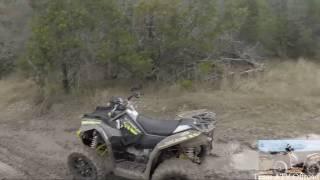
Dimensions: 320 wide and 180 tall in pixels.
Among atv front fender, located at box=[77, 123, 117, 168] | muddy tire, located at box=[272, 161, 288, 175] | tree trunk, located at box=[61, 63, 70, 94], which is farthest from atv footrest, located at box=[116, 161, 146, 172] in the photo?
tree trunk, located at box=[61, 63, 70, 94]

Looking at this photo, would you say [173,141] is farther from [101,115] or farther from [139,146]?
[101,115]

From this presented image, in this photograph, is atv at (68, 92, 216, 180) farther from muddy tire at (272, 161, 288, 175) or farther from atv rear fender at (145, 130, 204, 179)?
muddy tire at (272, 161, 288, 175)

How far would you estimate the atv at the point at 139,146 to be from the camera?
6.90 m

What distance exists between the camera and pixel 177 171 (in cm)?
684

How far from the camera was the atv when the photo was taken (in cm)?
690

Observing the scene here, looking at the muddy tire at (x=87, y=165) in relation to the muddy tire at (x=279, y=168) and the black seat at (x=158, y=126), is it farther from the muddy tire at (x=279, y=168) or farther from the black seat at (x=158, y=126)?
the muddy tire at (x=279, y=168)

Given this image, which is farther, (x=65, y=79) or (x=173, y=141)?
(x=65, y=79)

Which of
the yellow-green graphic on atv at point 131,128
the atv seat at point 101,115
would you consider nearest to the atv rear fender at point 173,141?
the yellow-green graphic on atv at point 131,128

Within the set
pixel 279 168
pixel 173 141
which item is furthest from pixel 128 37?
pixel 279 168

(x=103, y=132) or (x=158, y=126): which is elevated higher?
(x=158, y=126)

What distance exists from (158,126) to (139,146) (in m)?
0.40

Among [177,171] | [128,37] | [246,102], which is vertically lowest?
[246,102]

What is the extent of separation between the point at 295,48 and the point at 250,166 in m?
8.77

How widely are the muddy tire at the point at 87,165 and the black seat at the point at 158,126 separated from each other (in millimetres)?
806
